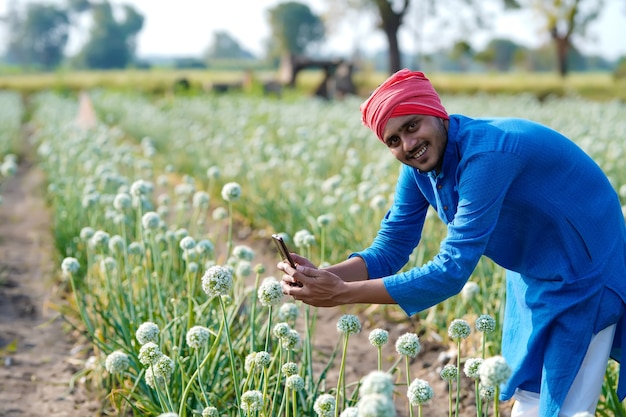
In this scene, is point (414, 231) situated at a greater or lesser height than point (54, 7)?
lesser

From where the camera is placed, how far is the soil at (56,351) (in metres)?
3.71

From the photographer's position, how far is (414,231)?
8.55ft

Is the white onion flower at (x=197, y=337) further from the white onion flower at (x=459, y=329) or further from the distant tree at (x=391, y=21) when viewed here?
the distant tree at (x=391, y=21)

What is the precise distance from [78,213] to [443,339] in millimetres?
2732

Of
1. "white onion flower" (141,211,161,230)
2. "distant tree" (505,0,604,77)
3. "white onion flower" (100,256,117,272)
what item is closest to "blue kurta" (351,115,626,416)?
"white onion flower" (141,211,161,230)

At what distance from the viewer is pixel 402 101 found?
7.09 feet

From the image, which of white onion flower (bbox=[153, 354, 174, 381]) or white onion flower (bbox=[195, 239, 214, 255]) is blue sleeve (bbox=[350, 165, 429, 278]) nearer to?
white onion flower (bbox=[153, 354, 174, 381])

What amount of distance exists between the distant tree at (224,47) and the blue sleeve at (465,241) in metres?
136

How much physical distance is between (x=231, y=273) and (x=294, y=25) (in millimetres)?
109024

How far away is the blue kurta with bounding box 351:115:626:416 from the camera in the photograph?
209 cm

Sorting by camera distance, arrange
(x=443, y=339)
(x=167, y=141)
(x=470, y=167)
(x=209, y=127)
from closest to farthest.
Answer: (x=470, y=167) → (x=443, y=339) → (x=167, y=141) → (x=209, y=127)

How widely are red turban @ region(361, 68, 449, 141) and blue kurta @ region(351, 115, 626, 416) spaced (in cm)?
11

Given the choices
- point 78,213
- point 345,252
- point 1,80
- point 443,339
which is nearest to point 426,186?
point 443,339

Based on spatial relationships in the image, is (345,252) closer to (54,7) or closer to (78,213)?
(78,213)
